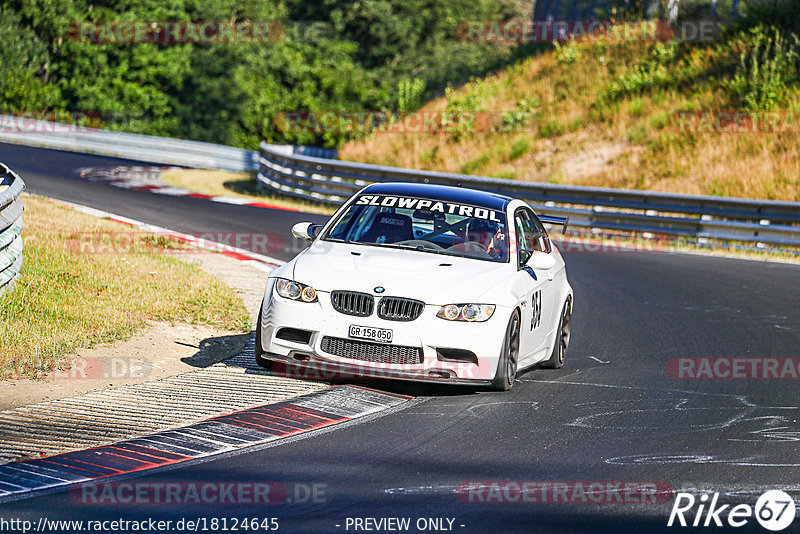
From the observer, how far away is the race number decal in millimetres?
9367

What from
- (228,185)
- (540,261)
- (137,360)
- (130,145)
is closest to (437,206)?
(540,261)

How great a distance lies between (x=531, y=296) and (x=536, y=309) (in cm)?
22

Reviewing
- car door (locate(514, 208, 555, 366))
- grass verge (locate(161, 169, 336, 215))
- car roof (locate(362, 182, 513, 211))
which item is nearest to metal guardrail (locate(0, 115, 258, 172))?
grass verge (locate(161, 169, 336, 215))

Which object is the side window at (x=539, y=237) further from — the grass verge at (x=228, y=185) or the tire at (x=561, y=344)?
the grass verge at (x=228, y=185)

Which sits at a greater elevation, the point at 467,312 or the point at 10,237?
the point at 467,312

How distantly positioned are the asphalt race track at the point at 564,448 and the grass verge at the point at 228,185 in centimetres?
1341

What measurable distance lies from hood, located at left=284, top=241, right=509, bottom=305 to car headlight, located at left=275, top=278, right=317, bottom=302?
0.05 metres

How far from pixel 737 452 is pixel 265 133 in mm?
45504

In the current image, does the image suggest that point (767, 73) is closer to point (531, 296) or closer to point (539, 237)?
point (539, 237)

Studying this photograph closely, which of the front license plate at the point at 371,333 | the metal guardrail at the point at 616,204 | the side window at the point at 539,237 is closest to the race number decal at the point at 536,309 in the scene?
the side window at the point at 539,237

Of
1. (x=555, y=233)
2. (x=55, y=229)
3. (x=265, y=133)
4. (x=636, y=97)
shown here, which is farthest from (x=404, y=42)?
(x=55, y=229)

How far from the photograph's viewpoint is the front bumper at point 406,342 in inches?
328

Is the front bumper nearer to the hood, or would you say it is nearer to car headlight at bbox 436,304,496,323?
car headlight at bbox 436,304,496,323

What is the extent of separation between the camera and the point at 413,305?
841 cm
